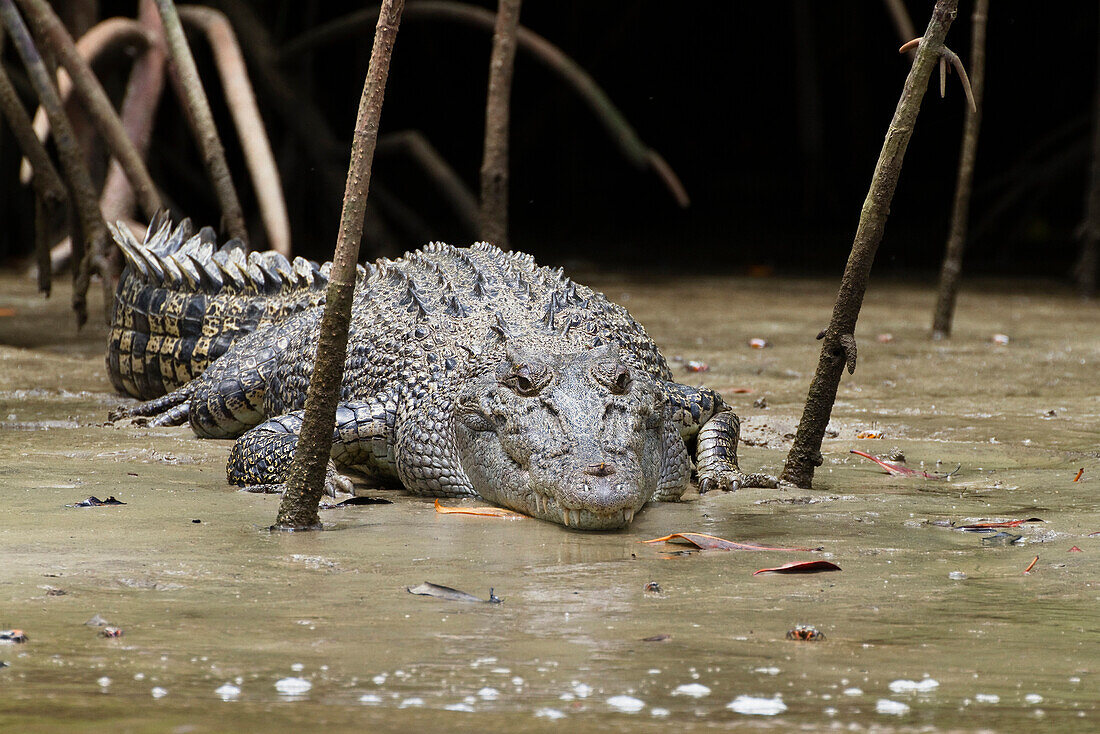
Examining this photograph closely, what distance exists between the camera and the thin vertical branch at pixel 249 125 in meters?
8.70

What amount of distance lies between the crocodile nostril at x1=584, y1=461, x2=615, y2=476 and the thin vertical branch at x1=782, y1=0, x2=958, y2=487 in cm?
83

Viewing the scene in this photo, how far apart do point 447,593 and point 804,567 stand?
89cm

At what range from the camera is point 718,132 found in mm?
18875

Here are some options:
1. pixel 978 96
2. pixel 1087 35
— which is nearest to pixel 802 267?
pixel 978 96

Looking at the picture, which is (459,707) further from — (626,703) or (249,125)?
(249,125)

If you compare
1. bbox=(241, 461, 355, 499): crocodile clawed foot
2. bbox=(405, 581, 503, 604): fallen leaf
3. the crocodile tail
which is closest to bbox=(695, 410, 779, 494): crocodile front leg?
bbox=(241, 461, 355, 499): crocodile clawed foot

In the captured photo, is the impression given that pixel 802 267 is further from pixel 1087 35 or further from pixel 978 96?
Answer: pixel 1087 35

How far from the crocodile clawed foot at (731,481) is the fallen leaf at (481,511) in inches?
28.8

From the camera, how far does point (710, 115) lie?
738 inches

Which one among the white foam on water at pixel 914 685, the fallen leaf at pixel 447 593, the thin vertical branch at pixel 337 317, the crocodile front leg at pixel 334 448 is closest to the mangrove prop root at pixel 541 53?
the crocodile front leg at pixel 334 448

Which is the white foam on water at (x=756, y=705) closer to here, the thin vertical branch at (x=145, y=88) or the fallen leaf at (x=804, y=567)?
the fallen leaf at (x=804, y=567)

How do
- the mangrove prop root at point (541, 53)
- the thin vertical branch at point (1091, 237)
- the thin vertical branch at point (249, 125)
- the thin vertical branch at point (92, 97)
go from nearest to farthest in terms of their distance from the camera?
1. the thin vertical branch at point (92, 97)
2. the mangrove prop root at point (541, 53)
3. the thin vertical branch at point (249, 125)
4. the thin vertical branch at point (1091, 237)

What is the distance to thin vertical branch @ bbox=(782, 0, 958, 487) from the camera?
4.15 m

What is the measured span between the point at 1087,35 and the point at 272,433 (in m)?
14.2
